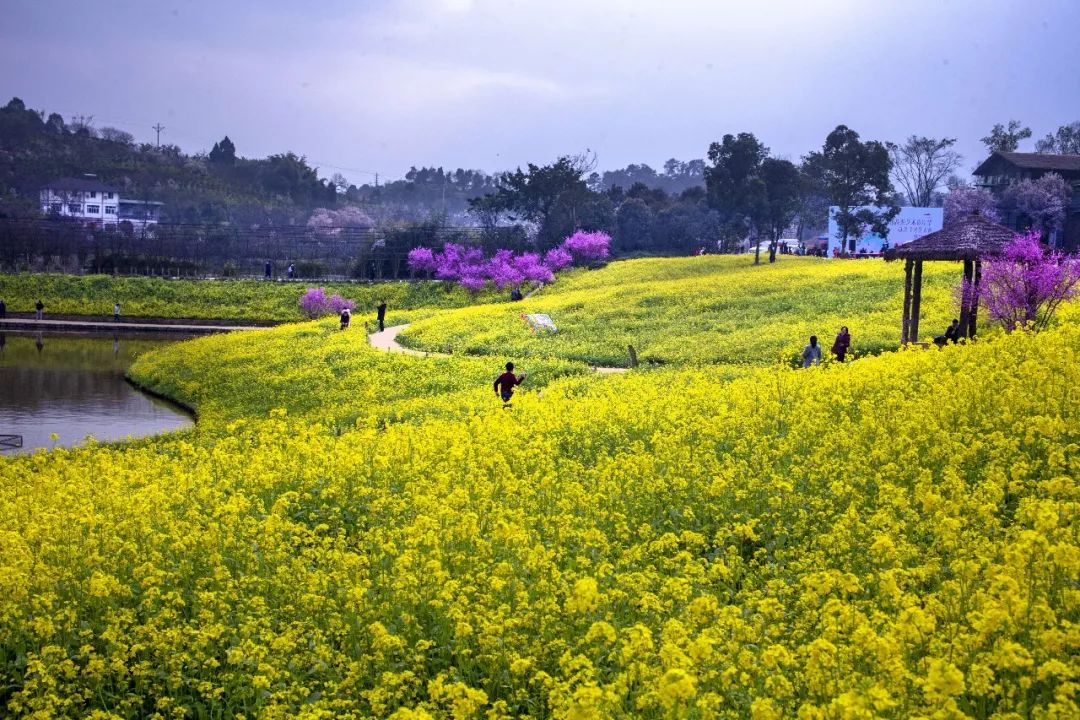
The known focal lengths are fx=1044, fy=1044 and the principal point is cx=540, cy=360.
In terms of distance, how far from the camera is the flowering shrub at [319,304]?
59.5m

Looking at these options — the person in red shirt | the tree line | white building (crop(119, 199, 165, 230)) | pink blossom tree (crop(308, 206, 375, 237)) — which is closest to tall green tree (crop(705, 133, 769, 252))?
the tree line

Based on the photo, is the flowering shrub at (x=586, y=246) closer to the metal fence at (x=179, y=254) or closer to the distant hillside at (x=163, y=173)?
the metal fence at (x=179, y=254)

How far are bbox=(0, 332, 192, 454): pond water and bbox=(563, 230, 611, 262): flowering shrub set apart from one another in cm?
3015

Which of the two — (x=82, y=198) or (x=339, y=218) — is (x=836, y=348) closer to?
(x=82, y=198)

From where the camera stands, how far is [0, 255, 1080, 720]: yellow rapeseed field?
6641mm

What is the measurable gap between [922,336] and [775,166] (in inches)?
1346

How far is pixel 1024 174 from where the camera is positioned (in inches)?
3132

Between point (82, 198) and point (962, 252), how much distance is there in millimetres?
104268

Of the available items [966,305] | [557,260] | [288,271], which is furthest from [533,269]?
[966,305]

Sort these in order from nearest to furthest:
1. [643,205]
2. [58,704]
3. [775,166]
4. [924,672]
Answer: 1. [924,672]
2. [58,704]
3. [775,166]
4. [643,205]

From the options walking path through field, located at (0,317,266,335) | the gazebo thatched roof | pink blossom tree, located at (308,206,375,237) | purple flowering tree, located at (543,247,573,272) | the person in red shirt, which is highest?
pink blossom tree, located at (308,206,375,237)

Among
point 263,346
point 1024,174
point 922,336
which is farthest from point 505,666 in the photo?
point 1024,174

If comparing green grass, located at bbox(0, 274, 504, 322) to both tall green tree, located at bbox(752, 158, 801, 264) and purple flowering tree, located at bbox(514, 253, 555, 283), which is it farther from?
tall green tree, located at bbox(752, 158, 801, 264)

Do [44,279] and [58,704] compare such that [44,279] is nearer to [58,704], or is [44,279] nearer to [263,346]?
[263,346]
